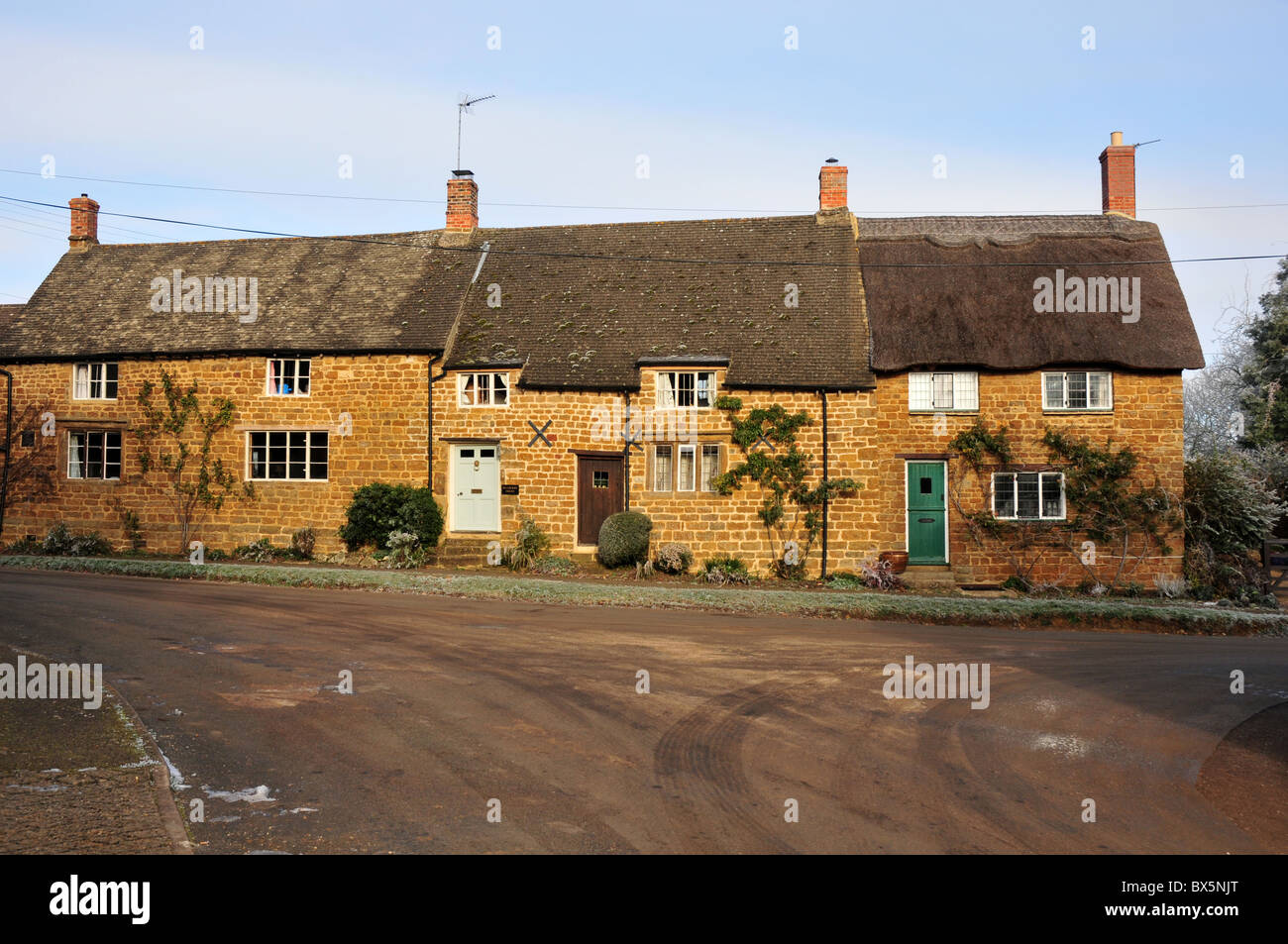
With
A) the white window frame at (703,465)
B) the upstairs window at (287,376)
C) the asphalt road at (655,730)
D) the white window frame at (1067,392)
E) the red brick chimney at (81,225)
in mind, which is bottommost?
the asphalt road at (655,730)

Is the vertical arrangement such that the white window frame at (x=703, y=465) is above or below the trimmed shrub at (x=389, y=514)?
above

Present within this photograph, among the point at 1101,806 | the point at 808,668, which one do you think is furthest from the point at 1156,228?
the point at 1101,806

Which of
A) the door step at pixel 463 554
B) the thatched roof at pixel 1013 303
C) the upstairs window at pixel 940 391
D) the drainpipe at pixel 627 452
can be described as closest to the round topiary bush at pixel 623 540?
the drainpipe at pixel 627 452

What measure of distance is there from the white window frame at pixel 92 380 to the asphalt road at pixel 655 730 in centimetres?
1180

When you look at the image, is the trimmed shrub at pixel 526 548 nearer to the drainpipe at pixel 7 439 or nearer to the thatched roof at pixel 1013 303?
the thatched roof at pixel 1013 303

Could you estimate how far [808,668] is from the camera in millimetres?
11633

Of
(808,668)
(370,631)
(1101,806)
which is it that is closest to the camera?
(1101,806)

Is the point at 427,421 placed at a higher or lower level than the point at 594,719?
higher

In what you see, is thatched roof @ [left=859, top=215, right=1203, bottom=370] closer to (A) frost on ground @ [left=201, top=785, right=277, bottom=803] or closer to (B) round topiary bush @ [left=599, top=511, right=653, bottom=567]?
(B) round topiary bush @ [left=599, top=511, right=653, bottom=567]

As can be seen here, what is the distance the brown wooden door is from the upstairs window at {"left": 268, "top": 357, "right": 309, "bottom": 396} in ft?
25.1

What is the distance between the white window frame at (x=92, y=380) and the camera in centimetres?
2530

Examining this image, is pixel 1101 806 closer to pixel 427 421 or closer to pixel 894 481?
pixel 894 481

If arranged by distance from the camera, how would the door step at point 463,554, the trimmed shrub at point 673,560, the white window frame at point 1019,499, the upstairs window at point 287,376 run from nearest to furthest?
1. the trimmed shrub at point 673,560
2. the white window frame at point 1019,499
3. the door step at point 463,554
4. the upstairs window at point 287,376
